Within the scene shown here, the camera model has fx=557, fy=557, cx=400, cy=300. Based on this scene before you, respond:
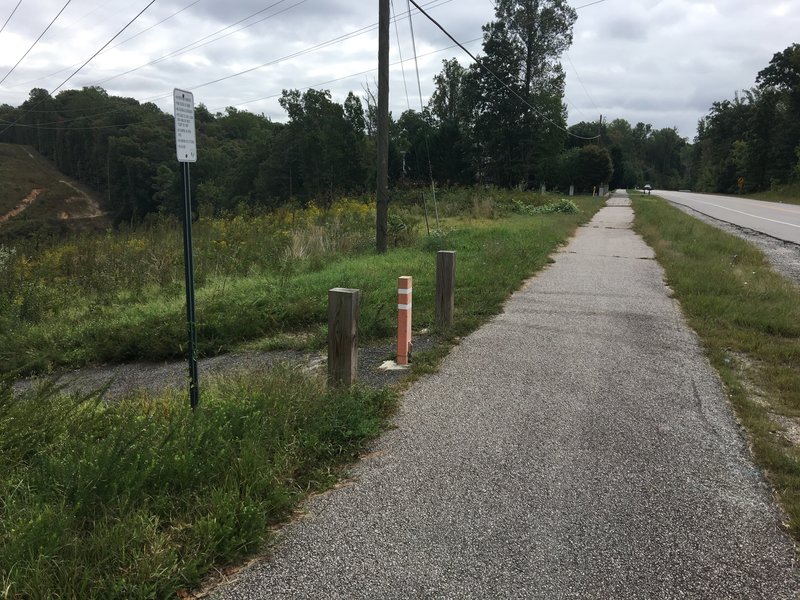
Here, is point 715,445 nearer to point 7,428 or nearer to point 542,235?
point 7,428

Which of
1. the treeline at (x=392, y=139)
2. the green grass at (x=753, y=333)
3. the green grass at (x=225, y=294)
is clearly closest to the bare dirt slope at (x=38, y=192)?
the treeline at (x=392, y=139)

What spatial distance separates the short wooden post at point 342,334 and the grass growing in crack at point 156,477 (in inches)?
6.8

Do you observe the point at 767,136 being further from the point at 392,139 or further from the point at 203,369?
the point at 203,369

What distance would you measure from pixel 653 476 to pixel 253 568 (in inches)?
92.8

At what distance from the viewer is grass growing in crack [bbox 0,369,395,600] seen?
238cm

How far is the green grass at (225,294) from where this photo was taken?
7.47 meters

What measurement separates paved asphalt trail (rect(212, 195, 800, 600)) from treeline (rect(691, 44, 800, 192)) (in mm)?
59585

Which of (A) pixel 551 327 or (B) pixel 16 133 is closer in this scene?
(A) pixel 551 327

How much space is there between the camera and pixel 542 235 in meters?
16.1

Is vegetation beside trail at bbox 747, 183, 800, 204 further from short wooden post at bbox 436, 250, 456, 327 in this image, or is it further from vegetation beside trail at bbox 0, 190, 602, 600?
short wooden post at bbox 436, 250, 456, 327

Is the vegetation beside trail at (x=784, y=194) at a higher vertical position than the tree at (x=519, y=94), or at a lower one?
lower

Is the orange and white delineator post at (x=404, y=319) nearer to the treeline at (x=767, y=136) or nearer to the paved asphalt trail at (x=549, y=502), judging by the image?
the paved asphalt trail at (x=549, y=502)

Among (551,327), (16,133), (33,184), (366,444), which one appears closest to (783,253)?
(551,327)

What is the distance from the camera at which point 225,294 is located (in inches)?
349
